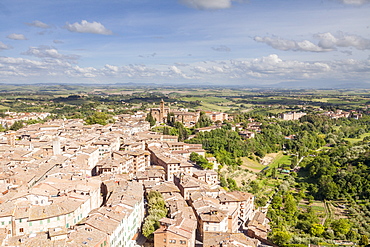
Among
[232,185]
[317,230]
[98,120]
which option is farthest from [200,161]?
[98,120]

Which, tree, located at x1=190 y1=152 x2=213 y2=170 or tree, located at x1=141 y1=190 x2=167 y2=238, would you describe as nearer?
tree, located at x1=141 y1=190 x2=167 y2=238

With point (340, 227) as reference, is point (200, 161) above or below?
above

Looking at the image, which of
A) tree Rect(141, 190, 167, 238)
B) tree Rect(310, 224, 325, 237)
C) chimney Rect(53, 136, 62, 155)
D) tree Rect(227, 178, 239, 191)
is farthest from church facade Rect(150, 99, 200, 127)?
tree Rect(141, 190, 167, 238)

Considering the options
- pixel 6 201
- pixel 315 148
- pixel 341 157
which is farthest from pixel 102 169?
pixel 315 148

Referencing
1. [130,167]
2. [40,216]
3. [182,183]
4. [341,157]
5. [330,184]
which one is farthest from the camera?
[341,157]

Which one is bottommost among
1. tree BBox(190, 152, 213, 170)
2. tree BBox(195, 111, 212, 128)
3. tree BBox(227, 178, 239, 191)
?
tree BBox(227, 178, 239, 191)

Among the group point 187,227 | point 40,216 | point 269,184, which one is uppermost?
point 40,216

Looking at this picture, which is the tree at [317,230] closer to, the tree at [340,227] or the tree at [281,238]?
the tree at [340,227]

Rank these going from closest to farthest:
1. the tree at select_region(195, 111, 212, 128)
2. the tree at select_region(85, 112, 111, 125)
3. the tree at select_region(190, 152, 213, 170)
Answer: the tree at select_region(190, 152, 213, 170) → the tree at select_region(85, 112, 111, 125) → the tree at select_region(195, 111, 212, 128)

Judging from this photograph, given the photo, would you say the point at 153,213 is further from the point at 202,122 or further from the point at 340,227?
the point at 202,122

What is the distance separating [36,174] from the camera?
28.8 metres

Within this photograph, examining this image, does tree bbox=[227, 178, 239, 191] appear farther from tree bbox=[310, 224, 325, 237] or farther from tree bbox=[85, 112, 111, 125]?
tree bbox=[85, 112, 111, 125]

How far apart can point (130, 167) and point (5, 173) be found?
13.4 m

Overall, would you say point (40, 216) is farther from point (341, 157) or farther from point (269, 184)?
point (341, 157)
